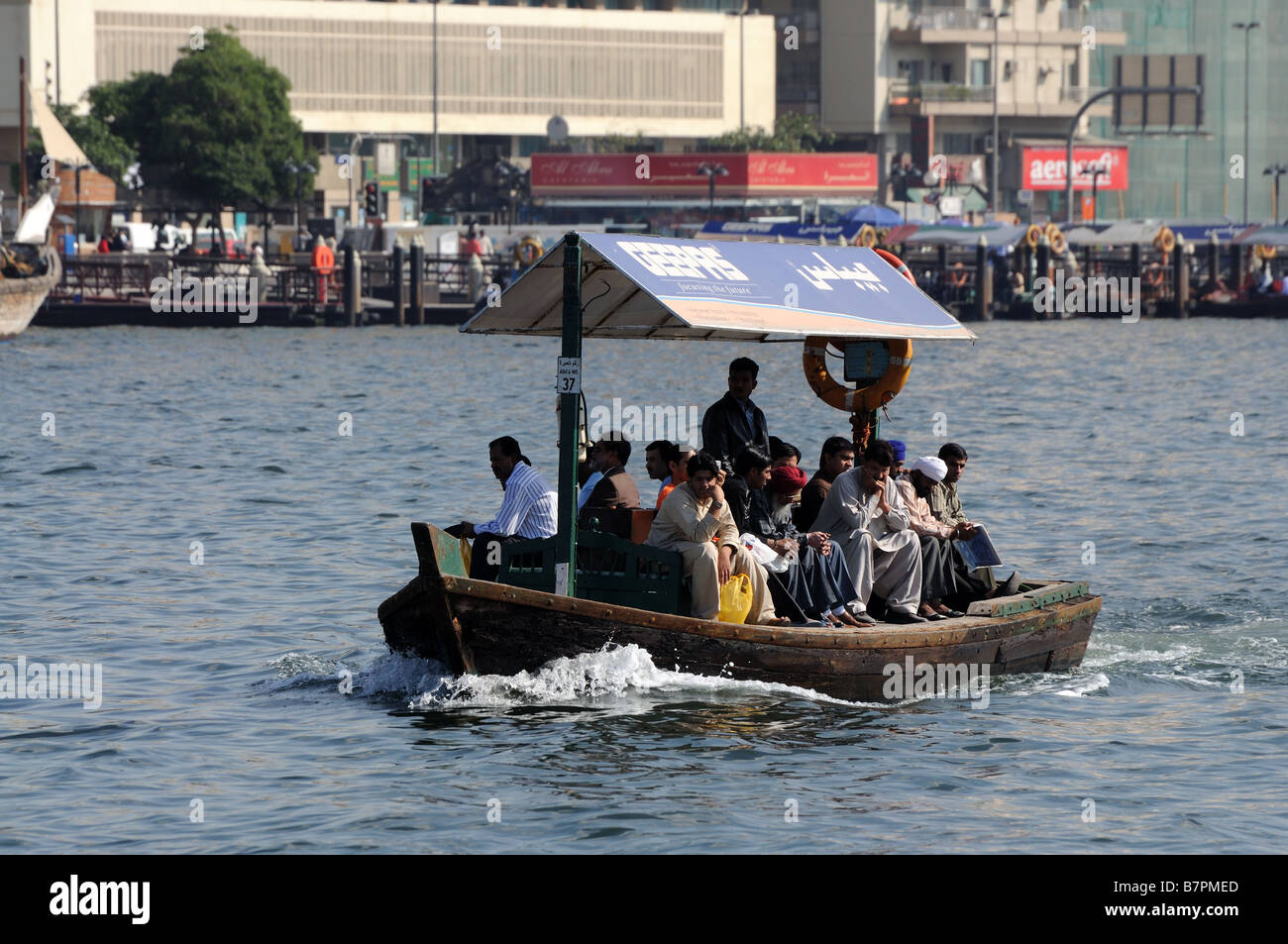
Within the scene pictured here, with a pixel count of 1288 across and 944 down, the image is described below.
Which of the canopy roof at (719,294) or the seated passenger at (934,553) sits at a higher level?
the canopy roof at (719,294)

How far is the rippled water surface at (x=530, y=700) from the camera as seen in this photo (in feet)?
38.5

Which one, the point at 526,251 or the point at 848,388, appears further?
the point at 526,251

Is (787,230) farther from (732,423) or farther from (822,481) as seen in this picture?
(732,423)

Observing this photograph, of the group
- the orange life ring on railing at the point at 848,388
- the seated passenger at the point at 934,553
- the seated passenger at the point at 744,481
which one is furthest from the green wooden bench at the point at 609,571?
the orange life ring on railing at the point at 848,388

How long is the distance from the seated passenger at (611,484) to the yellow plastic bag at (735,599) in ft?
2.92

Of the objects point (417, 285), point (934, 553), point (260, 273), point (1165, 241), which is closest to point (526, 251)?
point (417, 285)

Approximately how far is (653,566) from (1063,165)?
94.2 meters

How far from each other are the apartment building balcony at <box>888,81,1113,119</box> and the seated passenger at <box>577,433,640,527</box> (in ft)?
300

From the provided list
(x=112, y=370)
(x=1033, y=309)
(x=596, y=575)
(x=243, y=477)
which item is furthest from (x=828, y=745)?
(x=1033, y=309)

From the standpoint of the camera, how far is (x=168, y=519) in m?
24.6

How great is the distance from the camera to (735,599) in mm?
13758

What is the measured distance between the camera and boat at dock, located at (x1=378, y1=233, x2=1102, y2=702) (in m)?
13.2

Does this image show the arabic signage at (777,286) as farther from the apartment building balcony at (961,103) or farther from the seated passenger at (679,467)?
the apartment building balcony at (961,103)
